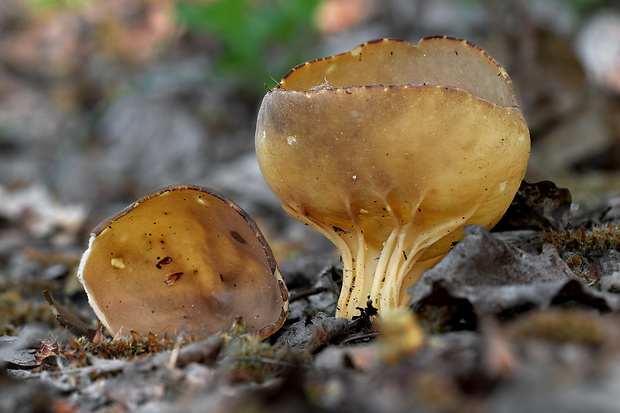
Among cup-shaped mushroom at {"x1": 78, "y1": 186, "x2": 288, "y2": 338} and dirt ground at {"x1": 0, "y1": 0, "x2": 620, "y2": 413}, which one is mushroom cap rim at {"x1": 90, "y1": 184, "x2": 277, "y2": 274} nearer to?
cup-shaped mushroom at {"x1": 78, "y1": 186, "x2": 288, "y2": 338}

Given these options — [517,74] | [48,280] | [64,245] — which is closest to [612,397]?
[48,280]

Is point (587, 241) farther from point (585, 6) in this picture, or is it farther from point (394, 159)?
point (585, 6)

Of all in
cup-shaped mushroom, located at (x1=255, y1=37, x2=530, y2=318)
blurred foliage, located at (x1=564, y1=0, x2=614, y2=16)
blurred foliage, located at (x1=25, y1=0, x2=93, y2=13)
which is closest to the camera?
cup-shaped mushroom, located at (x1=255, y1=37, x2=530, y2=318)

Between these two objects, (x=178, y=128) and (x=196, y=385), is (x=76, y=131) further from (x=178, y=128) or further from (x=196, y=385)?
(x=196, y=385)

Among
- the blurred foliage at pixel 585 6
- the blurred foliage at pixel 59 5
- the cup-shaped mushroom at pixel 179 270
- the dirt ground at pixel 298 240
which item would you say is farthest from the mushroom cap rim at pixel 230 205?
the blurred foliage at pixel 59 5

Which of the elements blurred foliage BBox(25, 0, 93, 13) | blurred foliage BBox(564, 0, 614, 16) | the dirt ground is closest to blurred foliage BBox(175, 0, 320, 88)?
the dirt ground

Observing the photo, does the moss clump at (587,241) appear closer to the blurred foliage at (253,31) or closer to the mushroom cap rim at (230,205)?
the mushroom cap rim at (230,205)

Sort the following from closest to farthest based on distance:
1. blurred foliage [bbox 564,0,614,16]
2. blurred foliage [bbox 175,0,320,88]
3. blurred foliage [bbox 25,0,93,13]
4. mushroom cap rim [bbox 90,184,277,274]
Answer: mushroom cap rim [bbox 90,184,277,274] < blurred foliage [bbox 175,0,320,88] < blurred foliage [bbox 564,0,614,16] < blurred foliage [bbox 25,0,93,13]
